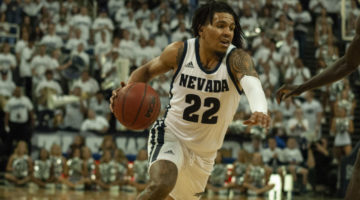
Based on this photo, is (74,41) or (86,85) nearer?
(86,85)

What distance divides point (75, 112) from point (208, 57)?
28.6 feet

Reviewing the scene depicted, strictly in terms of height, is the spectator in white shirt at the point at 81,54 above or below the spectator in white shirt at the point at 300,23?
below

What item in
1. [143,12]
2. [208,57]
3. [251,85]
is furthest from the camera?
[143,12]

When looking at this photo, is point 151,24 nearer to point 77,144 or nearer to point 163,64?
point 77,144

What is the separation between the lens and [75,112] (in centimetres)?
1325

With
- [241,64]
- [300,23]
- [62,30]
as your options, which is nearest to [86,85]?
[62,30]

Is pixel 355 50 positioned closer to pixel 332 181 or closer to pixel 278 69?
pixel 332 181

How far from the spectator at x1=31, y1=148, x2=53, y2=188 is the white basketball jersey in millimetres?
7993

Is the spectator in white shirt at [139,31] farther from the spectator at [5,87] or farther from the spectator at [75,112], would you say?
the spectator at [5,87]

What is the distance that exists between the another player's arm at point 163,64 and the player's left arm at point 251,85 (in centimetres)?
48

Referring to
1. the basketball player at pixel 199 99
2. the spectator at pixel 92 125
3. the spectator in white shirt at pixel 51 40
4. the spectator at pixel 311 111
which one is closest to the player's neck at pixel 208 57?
the basketball player at pixel 199 99

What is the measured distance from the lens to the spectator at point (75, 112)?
13.2 m

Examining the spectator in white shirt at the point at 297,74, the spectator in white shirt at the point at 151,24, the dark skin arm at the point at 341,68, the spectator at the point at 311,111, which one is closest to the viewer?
the dark skin arm at the point at 341,68

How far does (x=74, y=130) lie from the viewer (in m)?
13.0
